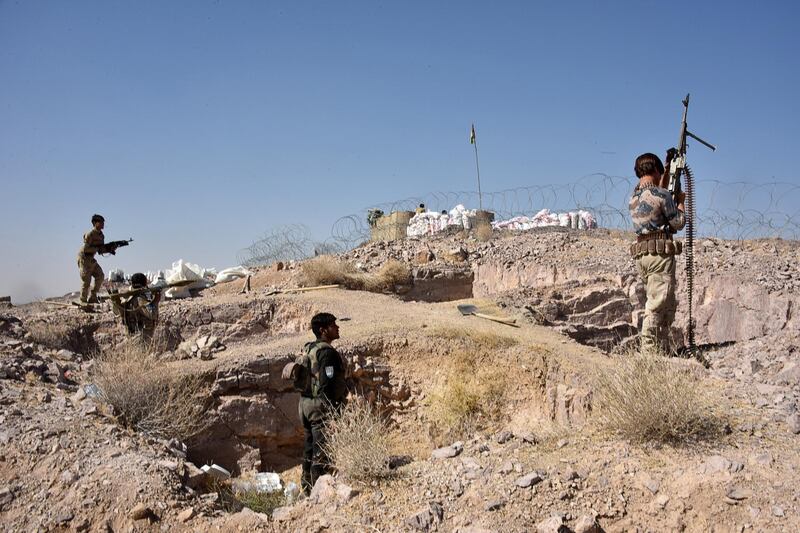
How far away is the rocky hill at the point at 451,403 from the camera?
388 cm

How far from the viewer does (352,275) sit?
12453 mm

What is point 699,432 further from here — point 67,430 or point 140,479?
point 67,430

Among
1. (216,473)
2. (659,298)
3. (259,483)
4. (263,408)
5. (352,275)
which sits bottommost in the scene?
(259,483)

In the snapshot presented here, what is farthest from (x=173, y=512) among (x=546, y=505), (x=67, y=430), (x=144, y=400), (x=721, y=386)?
(x=721, y=386)

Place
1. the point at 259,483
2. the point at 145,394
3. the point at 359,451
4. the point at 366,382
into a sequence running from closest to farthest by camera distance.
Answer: the point at 359,451 → the point at 145,394 → the point at 259,483 → the point at 366,382

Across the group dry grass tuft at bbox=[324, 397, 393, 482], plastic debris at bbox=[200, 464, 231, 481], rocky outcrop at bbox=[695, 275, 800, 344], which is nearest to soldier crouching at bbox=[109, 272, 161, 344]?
plastic debris at bbox=[200, 464, 231, 481]

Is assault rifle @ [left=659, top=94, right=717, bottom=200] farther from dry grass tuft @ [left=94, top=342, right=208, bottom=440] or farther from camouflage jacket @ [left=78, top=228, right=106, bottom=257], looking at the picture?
camouflage jacket @ [left=78, top=228, right=106, bottom=257]

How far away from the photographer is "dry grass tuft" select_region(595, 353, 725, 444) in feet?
13.8

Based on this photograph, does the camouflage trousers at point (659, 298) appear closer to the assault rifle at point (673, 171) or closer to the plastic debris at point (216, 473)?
the assault rifle at point (673, 171)

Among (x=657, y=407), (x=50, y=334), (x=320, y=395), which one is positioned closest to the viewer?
(x=657, y=407)

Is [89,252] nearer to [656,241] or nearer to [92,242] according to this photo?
[92,242]

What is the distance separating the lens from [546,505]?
383cm

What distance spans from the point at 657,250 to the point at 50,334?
898 cm

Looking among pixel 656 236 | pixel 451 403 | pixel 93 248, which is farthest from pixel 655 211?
pixel 93 248
